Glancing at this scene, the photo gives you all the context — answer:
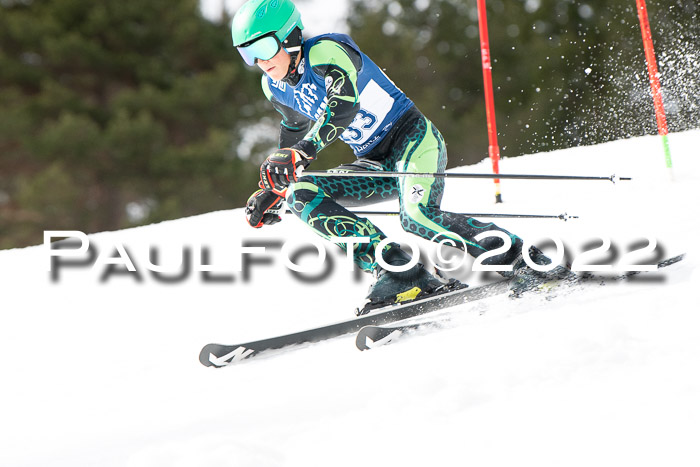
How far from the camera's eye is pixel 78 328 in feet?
12.9

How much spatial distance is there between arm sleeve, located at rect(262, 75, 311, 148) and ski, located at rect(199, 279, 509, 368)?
0.94 m

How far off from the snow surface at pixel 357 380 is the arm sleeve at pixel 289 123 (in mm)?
987

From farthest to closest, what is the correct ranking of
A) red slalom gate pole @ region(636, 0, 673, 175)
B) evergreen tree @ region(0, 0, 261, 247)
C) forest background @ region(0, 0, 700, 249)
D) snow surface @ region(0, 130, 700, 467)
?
forest background @ region(0, 0, 700, 249), evergreen tree @ region(0, 0, 261, 247), red slalom gate pole @ region(636, 0, 673, 175), snow surface @ region(0, 130, 700, 467)

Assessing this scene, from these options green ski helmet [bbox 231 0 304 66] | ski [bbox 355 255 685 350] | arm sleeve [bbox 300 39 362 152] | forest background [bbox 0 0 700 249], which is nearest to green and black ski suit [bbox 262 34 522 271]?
arm sleeve [bbox 300 39 362 152]

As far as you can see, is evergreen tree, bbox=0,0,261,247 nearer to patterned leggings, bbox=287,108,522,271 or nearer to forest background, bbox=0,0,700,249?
forest background, bbox=0,0,700,249

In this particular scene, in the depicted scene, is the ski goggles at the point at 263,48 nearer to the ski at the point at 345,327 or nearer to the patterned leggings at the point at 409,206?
the patterned leggings at the point at 409,206

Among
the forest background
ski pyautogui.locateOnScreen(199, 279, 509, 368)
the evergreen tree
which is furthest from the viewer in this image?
the forest background

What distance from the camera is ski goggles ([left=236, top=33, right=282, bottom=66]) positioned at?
9.20 feet

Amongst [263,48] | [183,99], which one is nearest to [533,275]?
[263,48]

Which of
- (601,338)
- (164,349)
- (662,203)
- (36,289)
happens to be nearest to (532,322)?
(601,338)

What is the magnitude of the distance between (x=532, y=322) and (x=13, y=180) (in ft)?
47.6

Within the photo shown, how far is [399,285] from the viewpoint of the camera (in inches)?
118

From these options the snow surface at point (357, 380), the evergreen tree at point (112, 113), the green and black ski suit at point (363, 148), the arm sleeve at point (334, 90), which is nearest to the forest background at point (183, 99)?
the evergreen tree at point (112, 113)

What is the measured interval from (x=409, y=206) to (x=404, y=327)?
1.77ft
